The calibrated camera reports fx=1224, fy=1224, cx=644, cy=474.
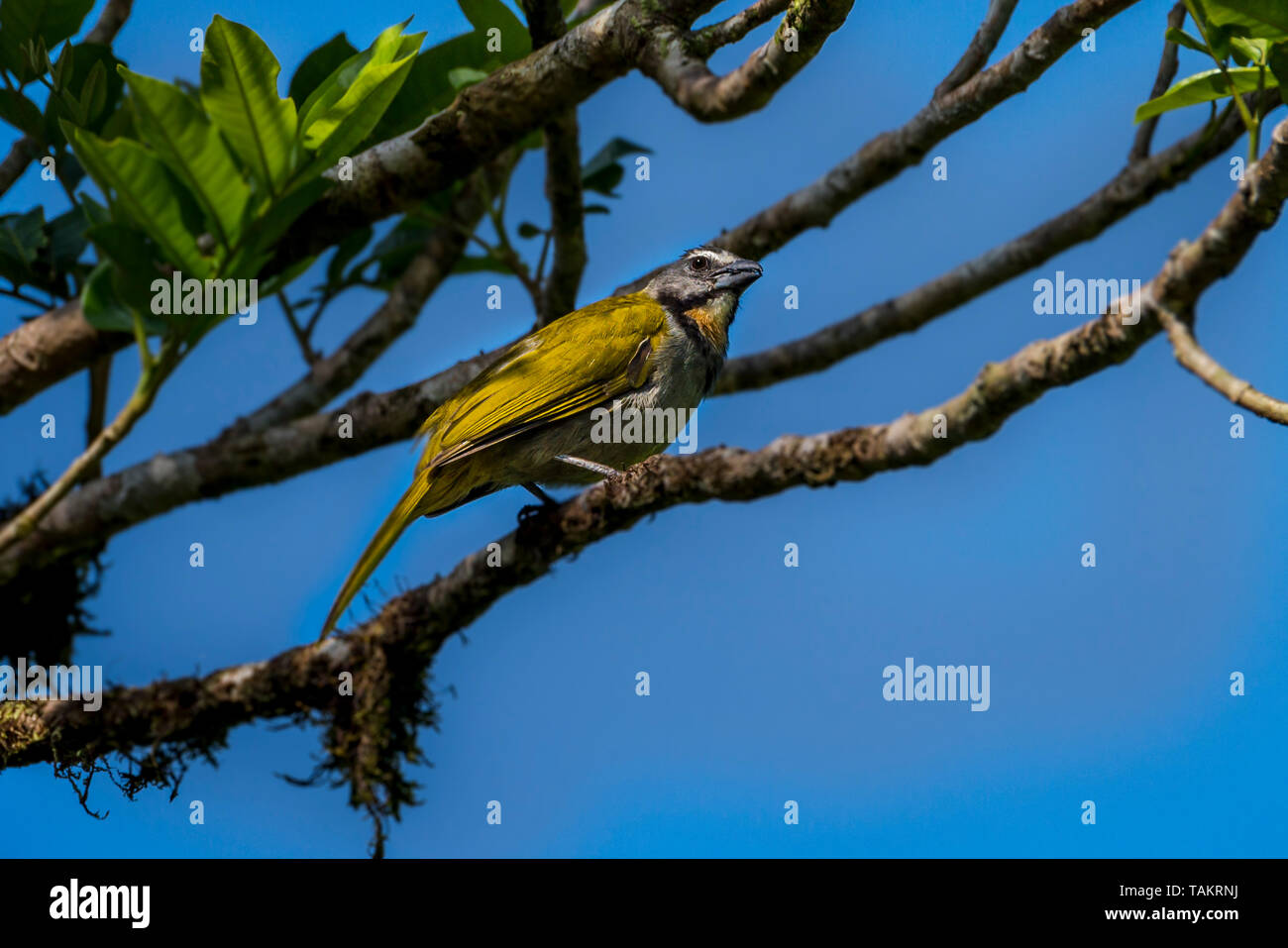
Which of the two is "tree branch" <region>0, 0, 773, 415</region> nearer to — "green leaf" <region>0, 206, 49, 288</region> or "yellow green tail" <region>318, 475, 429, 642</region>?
"green leaf" <region>0, 206, 49, 288</region>

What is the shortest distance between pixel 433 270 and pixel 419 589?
6.23 feet

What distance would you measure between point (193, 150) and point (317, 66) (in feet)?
3.44

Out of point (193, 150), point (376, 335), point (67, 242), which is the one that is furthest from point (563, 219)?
point (67, 242)

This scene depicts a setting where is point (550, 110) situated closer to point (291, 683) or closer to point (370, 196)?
point (370, 196)

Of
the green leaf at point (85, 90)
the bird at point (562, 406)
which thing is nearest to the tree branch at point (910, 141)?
the bird at point (562, 406)

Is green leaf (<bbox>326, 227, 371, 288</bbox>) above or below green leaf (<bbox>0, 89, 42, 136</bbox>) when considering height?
below

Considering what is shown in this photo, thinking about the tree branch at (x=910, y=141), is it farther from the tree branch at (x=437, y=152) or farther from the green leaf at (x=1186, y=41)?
the tree branch at (x=437, y=152)

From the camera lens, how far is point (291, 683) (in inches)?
164

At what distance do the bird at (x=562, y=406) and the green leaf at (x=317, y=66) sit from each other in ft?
3.79

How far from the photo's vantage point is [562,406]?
3.74 metres

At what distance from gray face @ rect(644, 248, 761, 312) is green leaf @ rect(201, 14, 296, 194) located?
1416 millimetres

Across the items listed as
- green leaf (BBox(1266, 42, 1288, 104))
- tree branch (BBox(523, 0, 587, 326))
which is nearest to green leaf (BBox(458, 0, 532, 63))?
tree branch (BBox(523, 0, 587, 326))

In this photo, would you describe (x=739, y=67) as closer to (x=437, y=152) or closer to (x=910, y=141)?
(x=910, y=141)

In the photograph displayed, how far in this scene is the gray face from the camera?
418 cm
